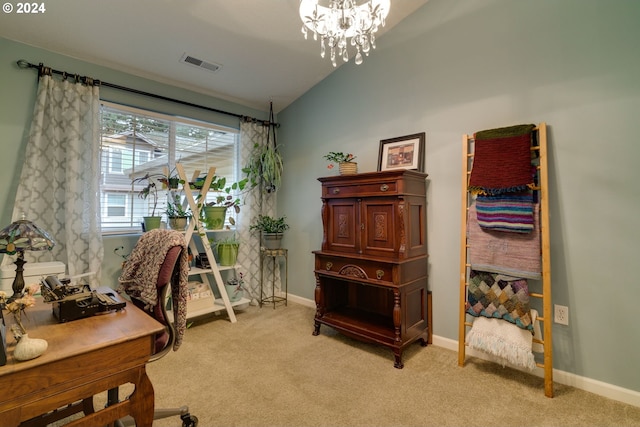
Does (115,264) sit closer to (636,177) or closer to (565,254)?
(565,254)

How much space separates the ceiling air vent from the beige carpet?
2626 millimetres

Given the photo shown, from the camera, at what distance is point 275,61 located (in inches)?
127

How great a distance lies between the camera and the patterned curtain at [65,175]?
2492 mm

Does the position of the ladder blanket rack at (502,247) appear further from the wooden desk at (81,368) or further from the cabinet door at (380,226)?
the wooden desk at (81,368)

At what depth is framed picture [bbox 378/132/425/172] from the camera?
278 cm

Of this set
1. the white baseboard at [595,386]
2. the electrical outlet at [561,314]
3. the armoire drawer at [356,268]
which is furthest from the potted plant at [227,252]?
the electrical outlet at [561,314]

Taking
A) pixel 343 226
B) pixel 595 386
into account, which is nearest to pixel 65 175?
pixel 343 226

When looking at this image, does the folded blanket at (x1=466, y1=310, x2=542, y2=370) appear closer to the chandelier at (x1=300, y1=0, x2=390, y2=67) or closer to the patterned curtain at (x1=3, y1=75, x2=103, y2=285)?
the chandelier at (x1=300, y1=0, x2=390, y2=67)

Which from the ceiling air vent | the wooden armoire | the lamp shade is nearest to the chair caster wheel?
the lamp shade

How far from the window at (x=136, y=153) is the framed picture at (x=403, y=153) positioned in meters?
2.06

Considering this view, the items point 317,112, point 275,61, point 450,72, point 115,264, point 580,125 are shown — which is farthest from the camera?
point 317,112

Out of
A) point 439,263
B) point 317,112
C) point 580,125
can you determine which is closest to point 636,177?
point 580,125

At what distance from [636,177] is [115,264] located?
4110mm

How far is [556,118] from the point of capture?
2.15 m
